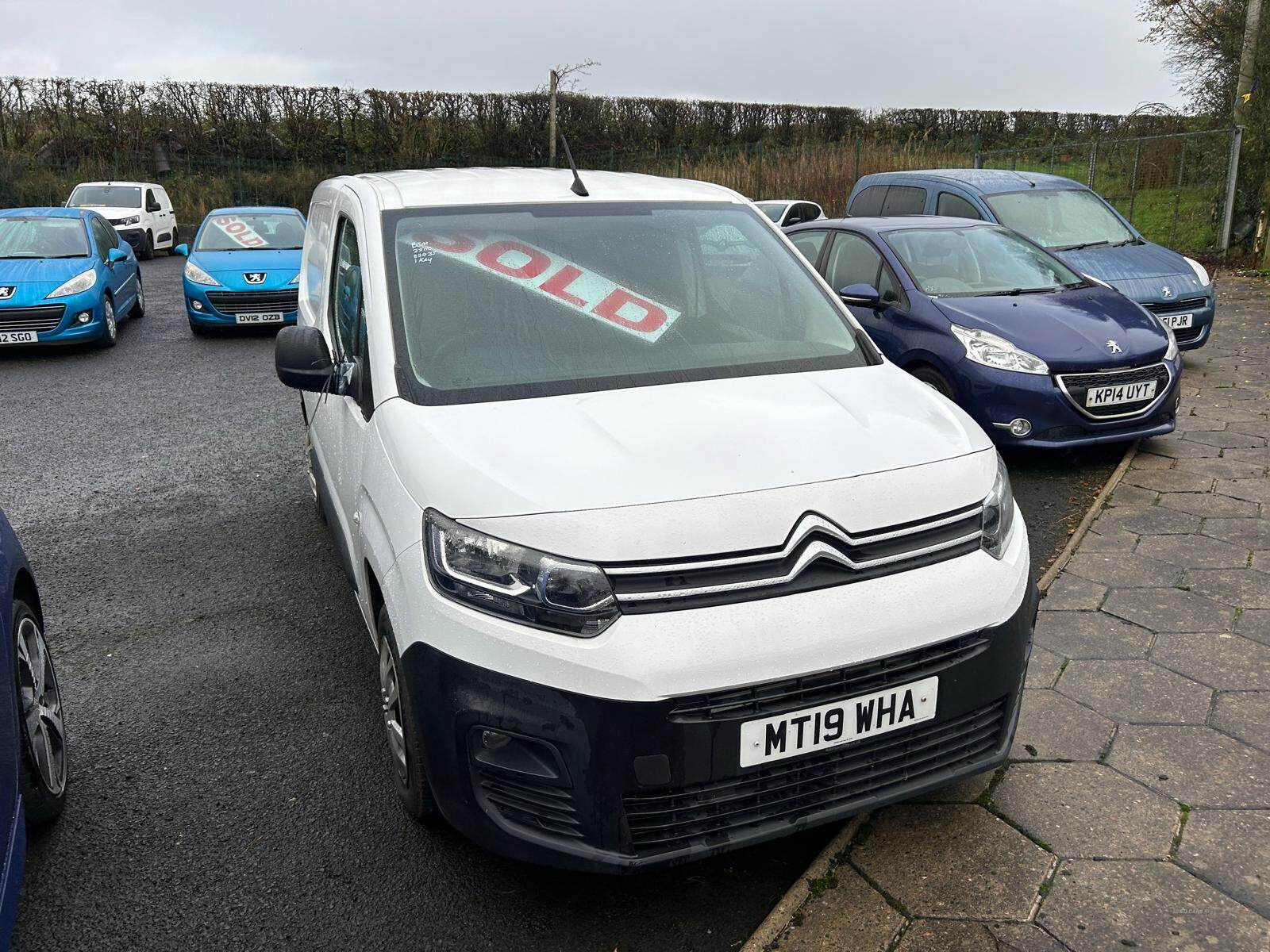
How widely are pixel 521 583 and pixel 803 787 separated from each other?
0.82 metres

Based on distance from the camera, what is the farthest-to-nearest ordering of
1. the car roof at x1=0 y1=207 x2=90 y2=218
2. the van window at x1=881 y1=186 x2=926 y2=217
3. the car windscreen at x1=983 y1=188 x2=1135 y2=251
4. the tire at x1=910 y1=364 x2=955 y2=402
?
the car roof at x1=0 y1=207 x2=90 y2=218 → the van window at x1=881 y1=186 x2=926 y2=217 → the car windscreen at x1=983 y1=188 x2=1135 y2=251 → the tire at x1=910 y1=364 x2=955 y2=402

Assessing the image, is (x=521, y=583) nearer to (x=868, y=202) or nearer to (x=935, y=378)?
(x=935, y=378)

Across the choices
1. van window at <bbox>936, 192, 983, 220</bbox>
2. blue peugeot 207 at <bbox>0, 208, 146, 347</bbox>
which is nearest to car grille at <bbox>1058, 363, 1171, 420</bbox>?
van window at <bbox>936, 192, 983, 220</bbox>

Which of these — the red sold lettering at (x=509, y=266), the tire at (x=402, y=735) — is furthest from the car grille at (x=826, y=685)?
the red sold lettering at (x=509, y=266)

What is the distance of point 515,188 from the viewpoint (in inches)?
149

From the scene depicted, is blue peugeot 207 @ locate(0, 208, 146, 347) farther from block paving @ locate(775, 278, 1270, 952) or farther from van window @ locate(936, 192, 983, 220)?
block paving @ locate(775, 278, 1270, 952)

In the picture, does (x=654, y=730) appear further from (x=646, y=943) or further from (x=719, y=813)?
(x=646, y=943)

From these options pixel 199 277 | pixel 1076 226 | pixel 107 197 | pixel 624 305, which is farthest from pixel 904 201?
pixel 107 197

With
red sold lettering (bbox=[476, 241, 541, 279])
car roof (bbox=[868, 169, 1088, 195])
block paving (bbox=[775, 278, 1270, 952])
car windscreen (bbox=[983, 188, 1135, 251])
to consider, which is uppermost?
car roof (bbox=[868, 169, 1088, 195])

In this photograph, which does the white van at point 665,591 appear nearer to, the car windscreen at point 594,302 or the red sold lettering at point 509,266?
the car windscreen at point 594,302

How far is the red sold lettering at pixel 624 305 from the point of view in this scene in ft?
10.9

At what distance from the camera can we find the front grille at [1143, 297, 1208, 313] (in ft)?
26.4

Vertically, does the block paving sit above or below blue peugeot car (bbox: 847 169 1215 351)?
below

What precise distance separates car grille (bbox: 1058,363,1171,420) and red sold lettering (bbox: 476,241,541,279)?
372 cm
